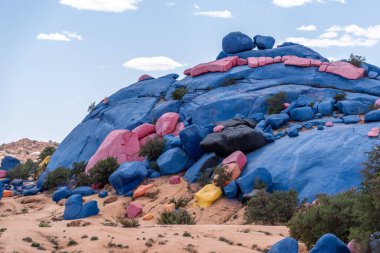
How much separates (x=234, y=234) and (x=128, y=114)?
827 inches

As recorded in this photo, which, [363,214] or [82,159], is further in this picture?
[82,159]

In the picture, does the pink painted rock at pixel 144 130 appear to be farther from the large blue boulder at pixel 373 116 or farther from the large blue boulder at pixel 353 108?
the large blue boulder at pixel 373 116

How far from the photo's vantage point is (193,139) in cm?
2522

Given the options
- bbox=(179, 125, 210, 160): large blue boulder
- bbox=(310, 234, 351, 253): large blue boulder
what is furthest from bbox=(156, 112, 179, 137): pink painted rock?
bbox=(310, 234, 351, 253): large blue boulder

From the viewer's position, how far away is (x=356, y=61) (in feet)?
104

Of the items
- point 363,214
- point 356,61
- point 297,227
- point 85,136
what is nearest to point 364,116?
point 356,61

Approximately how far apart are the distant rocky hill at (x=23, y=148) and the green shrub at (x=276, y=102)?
1306 inches

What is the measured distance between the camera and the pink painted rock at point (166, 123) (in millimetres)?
30094

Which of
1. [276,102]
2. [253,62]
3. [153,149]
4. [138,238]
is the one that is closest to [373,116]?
[276,102]

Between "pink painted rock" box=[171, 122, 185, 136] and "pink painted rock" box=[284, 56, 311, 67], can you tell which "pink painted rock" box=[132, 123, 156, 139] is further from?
"pink painted rock" box=[284, 56, 311, 67]

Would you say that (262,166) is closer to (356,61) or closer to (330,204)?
(330,204)

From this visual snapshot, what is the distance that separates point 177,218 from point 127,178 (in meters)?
7.07

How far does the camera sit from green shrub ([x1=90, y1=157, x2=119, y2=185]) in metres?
27.2

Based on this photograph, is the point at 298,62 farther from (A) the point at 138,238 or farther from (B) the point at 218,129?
(A) the point at 138,238
